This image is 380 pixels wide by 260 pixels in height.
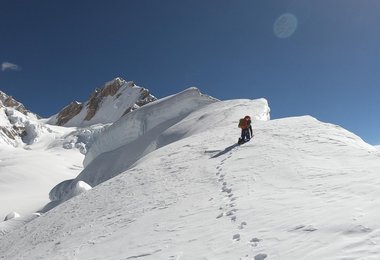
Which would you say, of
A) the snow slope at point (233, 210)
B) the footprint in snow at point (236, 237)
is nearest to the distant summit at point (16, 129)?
the snow slope at point (233, 210)

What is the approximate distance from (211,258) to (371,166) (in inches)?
255

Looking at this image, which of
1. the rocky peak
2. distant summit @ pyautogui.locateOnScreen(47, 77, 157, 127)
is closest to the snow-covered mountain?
distant summit @ pyautogui.locateOnScreen(47, 77, 157, 127)

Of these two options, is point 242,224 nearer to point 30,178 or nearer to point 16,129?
point 30,178

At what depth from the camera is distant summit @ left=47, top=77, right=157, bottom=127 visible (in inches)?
6166

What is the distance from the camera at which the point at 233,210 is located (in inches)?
322

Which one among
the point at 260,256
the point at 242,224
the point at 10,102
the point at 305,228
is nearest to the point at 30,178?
the point at 242,224

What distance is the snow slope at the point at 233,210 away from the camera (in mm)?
5777

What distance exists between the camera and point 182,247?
21.8 ft

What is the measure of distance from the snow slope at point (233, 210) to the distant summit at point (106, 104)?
134713mm

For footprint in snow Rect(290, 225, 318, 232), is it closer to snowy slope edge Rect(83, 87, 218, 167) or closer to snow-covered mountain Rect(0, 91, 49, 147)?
snowy slope edge Rect(83, 87, 218, 167)

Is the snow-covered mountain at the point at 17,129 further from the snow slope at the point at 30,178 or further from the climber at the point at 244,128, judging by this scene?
the climber at the point at 244,128

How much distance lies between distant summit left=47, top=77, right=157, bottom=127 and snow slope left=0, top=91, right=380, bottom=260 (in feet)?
442

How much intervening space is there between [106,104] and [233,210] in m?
167

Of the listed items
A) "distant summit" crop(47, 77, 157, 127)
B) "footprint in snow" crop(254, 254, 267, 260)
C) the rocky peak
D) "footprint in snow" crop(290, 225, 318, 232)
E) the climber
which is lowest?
"footprint in snow" crop(254, 254, 267, 260)
